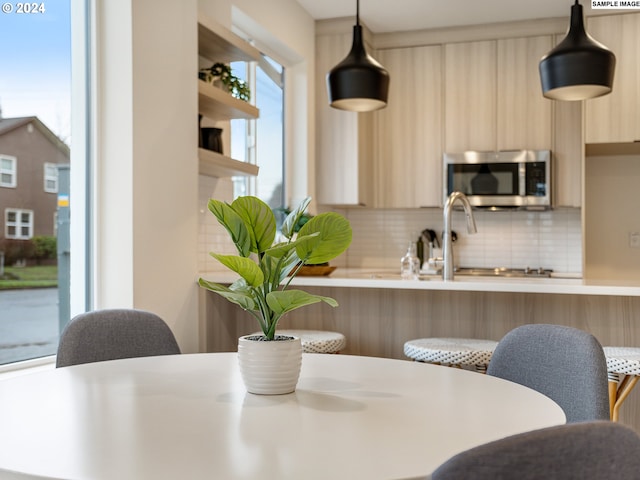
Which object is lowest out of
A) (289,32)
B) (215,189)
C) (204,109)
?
(215,189)

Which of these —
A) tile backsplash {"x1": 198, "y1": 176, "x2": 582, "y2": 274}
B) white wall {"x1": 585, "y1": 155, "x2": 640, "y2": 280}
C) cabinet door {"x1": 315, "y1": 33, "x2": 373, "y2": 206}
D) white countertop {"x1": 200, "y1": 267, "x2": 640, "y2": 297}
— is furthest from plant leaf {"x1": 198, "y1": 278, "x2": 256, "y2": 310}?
white wall {"x1": 585, "y1": 155, "x2": 640, "y2": 280}

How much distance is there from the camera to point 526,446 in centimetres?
71

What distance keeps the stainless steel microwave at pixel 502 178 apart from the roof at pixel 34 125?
2.87 meters

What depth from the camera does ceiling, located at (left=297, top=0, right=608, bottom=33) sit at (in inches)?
179

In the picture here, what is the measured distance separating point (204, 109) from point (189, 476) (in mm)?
2657

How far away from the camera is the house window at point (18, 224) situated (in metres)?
2.45

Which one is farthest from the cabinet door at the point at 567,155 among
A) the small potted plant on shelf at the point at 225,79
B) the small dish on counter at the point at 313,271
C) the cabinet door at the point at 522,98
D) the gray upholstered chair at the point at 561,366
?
the gray upholstered chair at the point at 561,366

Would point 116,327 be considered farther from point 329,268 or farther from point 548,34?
point 548,34

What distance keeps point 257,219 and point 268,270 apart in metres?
0.11

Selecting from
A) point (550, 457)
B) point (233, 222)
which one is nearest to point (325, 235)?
point (233, 222)

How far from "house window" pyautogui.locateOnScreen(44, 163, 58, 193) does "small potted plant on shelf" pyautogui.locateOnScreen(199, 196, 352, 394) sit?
1434 millimetres

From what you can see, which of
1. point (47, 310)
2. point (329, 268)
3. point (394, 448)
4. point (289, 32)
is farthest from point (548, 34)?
point (394, 448)

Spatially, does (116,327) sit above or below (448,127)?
below

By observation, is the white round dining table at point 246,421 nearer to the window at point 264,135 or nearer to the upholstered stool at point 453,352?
the upholstered stool at point 453,352
